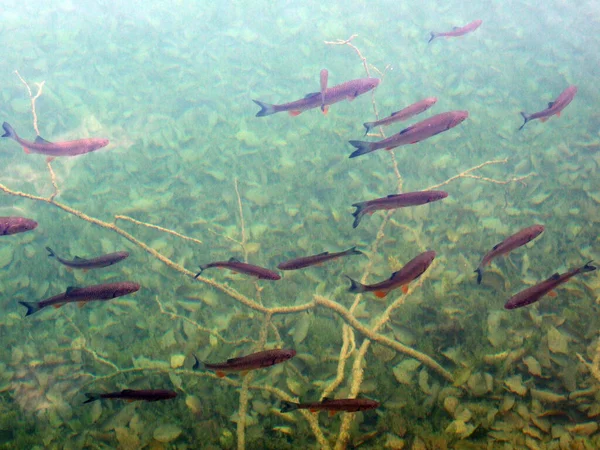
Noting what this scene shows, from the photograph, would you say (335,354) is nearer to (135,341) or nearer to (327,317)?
(327,317)

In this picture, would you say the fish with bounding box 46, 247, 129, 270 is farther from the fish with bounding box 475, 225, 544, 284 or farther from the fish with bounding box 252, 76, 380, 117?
the fish with bounding box 475, 225, 544, 284

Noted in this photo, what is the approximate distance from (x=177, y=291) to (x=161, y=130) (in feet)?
13.3

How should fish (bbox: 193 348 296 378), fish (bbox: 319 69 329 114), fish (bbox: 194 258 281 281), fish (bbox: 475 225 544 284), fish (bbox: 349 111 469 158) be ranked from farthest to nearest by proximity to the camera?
1. fish (bbox: 319 69 329 114)
2. fish (bbox: 349 111 469 158)
3. fish (bbox: 194 258 281 281)
4. fish (bbox: 475 225 544 284)
5. fish (bbox: 193 348 296 378)

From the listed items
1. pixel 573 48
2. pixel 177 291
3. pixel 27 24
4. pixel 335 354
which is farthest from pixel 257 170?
pixel 573 48

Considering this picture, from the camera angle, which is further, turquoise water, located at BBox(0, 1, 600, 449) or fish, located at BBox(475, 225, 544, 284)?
turquoise water, located at BBox(0, 1, 600, 449)

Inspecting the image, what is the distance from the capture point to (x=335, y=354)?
4305mm

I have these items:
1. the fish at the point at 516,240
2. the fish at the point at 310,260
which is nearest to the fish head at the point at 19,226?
the fish at the point at 310,260

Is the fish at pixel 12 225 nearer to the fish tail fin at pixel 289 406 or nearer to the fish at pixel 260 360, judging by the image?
the fish at pixel 260 360

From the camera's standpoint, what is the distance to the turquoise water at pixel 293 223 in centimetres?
377

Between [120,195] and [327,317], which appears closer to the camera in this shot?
[327,317]

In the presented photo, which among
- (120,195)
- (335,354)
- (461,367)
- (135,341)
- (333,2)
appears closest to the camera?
(461,367)

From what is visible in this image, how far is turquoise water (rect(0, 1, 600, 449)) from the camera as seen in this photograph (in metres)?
3.77

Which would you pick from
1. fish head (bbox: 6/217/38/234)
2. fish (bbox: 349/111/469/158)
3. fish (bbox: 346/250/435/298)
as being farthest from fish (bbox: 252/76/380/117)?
fish head (bbox: 6/217/38/234)

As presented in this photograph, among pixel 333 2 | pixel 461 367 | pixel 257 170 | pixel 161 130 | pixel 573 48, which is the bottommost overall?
pixel 461 367
